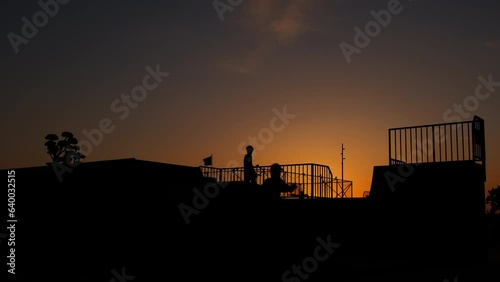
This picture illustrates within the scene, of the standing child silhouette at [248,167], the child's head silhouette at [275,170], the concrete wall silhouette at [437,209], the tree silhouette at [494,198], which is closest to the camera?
the child's head silhouette at [275,170]

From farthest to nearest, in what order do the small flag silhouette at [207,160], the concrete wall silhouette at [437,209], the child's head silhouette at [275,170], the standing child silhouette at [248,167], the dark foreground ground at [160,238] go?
the small flag silhouette at [207,160] → the concrete wall silhouette at [437,209] → the standing child silhouette at [248,167] → the dark foreground ground at [160,238] → the child's head silhouette at [275,170]

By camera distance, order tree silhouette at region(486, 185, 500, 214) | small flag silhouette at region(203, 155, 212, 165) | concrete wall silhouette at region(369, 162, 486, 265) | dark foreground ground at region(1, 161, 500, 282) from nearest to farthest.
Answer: dark foreground ground at region(1, 161, 500, 282) → concrete wall silhouette at region(369, 162, 486, 265) → small flag silhouette at region(203, 155, 212, 165) → tree silhouette at region(486, 185, 500, 214)

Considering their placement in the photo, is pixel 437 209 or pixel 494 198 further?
pixel 494 198

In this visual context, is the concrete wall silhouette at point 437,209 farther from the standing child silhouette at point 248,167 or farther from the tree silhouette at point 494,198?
the tree silhouette at point 494,198

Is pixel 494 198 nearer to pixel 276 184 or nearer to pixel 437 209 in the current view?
pixel 437 209

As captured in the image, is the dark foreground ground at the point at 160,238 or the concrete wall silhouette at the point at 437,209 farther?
the concrete wall silhouette at the point at 437,209

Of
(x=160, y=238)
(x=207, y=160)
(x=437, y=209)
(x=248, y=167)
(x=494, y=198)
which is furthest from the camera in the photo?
(x=494, y=198)

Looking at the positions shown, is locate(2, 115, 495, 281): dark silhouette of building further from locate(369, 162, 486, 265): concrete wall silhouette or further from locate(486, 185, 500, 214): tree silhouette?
locate(486, 185, 500, 214): tree silhouette

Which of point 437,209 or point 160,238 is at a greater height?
point 437,209

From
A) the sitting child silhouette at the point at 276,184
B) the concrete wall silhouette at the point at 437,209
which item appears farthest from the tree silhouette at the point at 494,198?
the sitting child silhouette at the point at 276,184

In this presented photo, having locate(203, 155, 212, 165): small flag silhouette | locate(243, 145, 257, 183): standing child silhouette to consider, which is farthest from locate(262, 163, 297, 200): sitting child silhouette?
locate(203, 155, 212, 165): small flag silhouette

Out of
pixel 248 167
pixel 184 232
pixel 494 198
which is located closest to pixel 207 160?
pixel 248 167

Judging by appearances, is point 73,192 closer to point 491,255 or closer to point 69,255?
point 69,255

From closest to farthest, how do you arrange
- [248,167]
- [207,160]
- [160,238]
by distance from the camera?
[160,238], [248,167], [207,160]
